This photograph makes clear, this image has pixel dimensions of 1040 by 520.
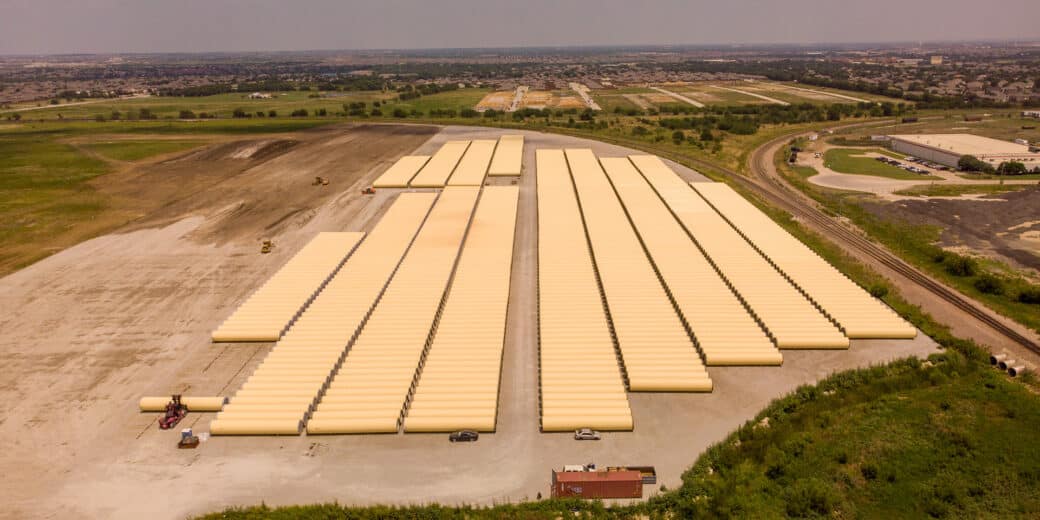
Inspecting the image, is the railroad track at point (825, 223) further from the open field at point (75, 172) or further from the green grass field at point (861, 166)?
the open field at point (75, 172)

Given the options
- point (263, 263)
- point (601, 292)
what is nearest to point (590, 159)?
point (601, 292)

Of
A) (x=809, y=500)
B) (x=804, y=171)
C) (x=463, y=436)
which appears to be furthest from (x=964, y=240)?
(x=463, y=436)

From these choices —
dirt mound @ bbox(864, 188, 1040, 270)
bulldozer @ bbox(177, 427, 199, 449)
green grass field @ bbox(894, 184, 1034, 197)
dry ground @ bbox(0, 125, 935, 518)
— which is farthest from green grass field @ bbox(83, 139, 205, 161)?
green grass field @ bbox(894, 184, 1034, 197)

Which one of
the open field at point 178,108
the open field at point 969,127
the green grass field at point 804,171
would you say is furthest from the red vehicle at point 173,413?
the open field at point 178,108

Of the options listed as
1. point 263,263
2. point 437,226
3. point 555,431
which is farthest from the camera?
point 437,226

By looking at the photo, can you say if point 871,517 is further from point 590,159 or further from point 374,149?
point 374,149

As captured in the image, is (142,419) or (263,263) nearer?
(142,419)
